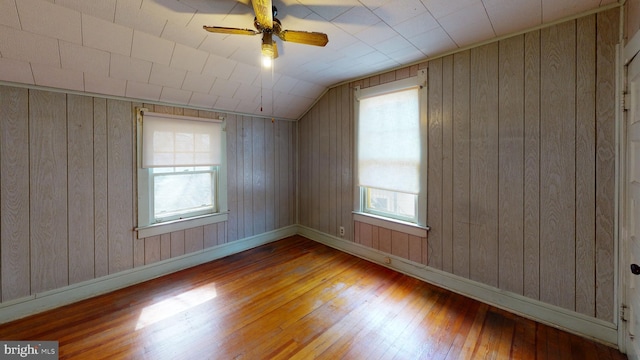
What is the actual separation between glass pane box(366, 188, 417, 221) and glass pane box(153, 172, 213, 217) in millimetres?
2210

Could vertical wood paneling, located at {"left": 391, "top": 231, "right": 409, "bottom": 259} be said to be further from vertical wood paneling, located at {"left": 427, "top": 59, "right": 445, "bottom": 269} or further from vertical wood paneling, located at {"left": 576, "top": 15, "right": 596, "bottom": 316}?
vertical wood paneling, located at {"left": 576, "top": 15, "right": 596, "bottom": 316}

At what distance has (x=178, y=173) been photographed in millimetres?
3104

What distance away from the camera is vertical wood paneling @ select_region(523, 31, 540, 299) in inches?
81.2

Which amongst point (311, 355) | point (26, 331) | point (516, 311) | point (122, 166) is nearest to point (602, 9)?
point (516, 311)

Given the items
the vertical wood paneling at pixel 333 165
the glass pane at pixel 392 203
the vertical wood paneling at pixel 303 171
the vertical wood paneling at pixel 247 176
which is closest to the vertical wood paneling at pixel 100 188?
the vertical wood paneling at pixel 247 176

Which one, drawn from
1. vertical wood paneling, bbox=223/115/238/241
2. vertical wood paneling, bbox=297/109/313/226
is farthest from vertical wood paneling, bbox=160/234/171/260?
vertical wood paneling, bbox=297/109/313/226

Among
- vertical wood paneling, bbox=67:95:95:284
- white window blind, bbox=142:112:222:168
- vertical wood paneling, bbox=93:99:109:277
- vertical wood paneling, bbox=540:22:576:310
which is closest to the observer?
vertical wood paneling, bbox=540:22:576:310

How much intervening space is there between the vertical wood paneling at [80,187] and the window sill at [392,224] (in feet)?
9.72

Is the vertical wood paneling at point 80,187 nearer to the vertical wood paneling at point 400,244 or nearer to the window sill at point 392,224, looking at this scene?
the window sill at point 392,224

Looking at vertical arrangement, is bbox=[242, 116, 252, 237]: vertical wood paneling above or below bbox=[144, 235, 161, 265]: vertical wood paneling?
above

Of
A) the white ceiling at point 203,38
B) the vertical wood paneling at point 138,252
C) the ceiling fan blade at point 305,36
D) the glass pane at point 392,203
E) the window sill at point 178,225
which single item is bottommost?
the vertical wood paneling at point 138,252

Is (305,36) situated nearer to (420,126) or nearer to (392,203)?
(420,126)

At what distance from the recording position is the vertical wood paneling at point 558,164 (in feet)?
6.36

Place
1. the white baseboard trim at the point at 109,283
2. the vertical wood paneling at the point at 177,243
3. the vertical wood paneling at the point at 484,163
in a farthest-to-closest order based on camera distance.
A: the vertical wood paneling at the point at 177,243 < the vertical wood paneling at the point at 484,163 < the white baseboard trim at the point at 109,283
